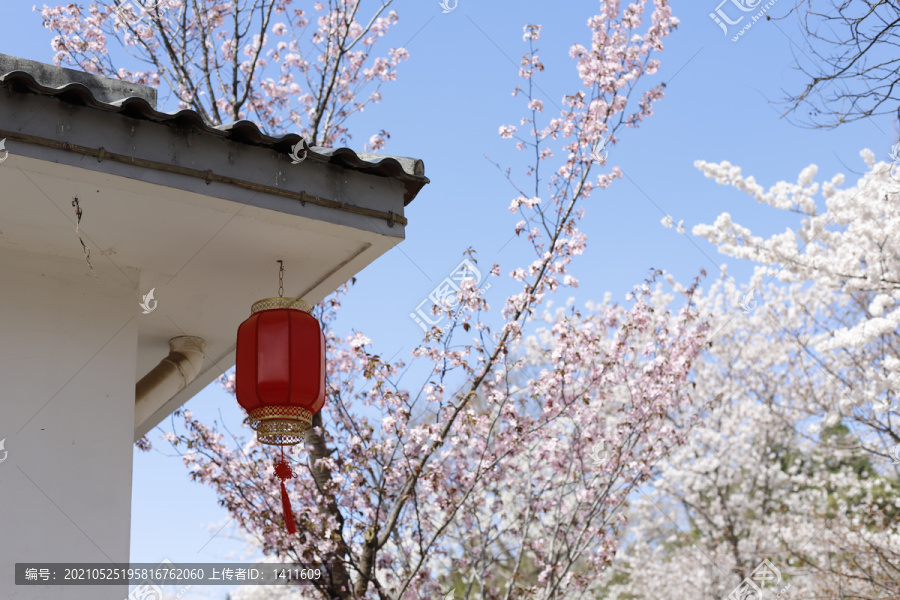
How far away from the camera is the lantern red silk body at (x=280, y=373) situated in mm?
4145

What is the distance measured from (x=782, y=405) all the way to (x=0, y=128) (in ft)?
48.1

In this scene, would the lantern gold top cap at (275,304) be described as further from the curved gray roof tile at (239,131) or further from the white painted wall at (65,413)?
the curved gray roof tile at (239,131)

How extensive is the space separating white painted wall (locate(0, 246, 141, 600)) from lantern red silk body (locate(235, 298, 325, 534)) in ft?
1.79

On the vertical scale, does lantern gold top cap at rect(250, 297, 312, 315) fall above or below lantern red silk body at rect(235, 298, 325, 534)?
above

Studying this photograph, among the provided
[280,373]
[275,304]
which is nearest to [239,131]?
[275,304]

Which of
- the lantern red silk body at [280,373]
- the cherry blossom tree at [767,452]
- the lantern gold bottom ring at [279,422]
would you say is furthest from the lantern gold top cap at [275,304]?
the cherry blossom tree at [767,452]

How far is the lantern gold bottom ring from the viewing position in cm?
414

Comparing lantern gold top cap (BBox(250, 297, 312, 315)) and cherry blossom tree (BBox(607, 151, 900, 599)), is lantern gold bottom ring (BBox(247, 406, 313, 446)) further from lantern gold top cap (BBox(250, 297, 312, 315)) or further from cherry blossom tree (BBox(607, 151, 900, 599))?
cherry blossom tree (BBox(607, 151, 900, 599))

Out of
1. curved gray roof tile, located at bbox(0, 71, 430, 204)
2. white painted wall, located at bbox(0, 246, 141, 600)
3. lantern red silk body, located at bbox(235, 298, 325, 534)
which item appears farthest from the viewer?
lantern red silk body, located at bbox(235, 298, 325, 534)

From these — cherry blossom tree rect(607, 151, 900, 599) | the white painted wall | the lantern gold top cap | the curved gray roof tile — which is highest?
cherry blossom tree rect(607, 151, 900, 599)

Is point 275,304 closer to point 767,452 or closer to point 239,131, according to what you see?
point 239,131

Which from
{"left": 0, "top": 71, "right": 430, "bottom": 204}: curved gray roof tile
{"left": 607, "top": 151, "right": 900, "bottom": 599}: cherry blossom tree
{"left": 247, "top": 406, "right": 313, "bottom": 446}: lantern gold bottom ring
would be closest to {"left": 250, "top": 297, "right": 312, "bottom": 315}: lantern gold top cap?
{"left": 247, "top": 406, "right": 313, "bottom": 446}: lantern gold bottom ring

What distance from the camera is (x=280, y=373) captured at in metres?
4.14

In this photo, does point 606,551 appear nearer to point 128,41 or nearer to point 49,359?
point 49,359
